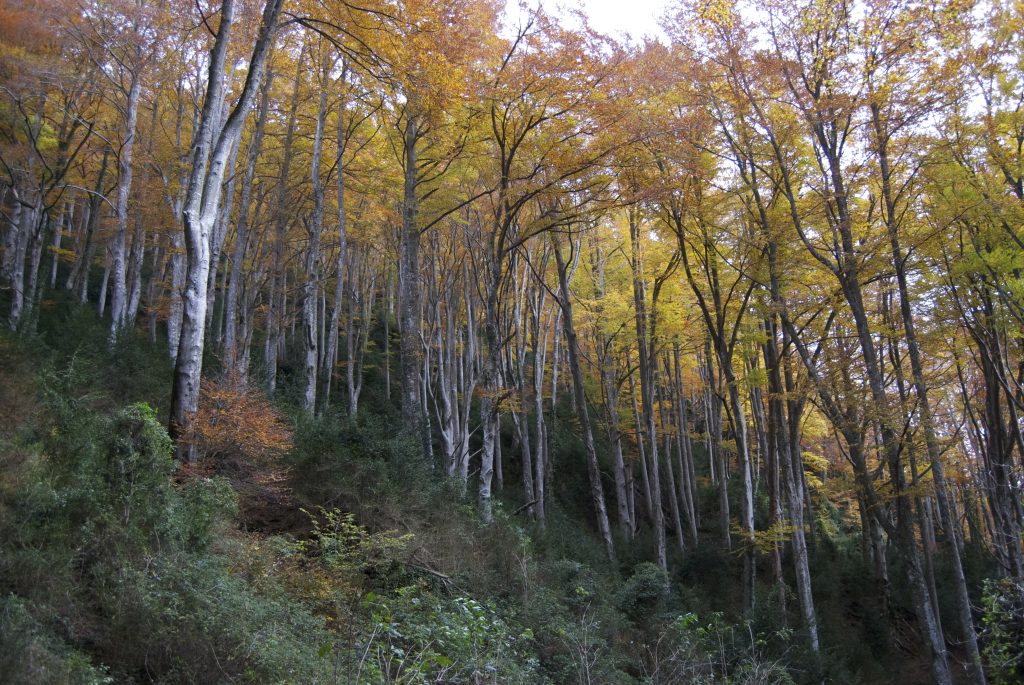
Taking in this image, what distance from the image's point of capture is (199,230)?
764 centimetres

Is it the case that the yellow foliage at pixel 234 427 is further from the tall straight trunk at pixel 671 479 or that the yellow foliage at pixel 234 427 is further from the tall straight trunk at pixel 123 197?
the tall straight trunk at pixel 671 479

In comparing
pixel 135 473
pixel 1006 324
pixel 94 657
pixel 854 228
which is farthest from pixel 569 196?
pixel 94 657

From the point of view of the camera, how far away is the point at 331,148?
55.9 feet

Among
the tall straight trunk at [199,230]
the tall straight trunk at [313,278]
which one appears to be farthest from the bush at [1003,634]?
the tall straight trunk at [313,278]

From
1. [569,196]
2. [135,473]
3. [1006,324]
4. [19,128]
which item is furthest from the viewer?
[19,128]

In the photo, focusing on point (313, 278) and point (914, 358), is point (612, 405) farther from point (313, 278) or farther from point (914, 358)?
point (313, 278)

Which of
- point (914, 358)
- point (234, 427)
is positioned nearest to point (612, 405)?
point (914, 358)

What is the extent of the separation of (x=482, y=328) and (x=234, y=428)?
426 inches

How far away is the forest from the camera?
5.47m

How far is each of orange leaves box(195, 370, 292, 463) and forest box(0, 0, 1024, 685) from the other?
0.05m

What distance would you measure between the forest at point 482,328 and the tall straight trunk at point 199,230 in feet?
0.15

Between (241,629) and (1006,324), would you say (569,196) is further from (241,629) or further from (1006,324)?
(241,629)

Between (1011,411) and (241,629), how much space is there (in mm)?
13913

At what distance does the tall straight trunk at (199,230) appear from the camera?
24.1ft
